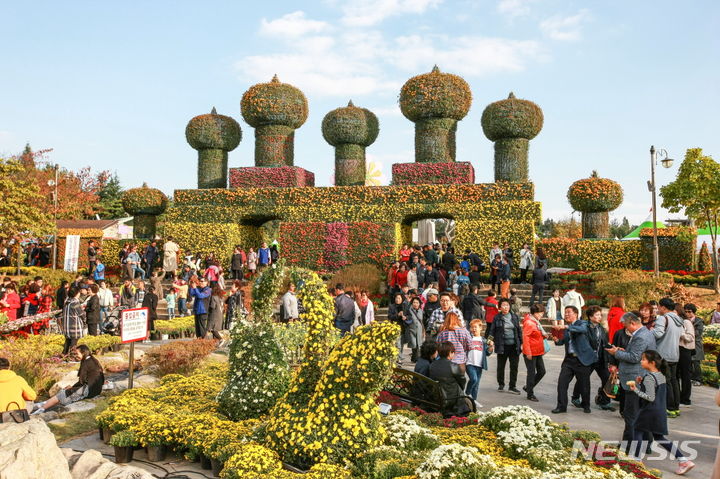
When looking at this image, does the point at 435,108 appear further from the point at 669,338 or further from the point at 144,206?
the point at 669,338

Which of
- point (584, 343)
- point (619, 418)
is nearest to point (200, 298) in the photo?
point (584, 343)

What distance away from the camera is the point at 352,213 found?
2252cm

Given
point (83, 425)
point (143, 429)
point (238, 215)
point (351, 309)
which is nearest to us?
point (143, 429)

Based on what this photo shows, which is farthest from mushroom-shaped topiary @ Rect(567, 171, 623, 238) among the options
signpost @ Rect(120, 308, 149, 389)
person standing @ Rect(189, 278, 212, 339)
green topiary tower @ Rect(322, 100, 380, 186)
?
signpost @ Rect(120, 308, 149, 389)

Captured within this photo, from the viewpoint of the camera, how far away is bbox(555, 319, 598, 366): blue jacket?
7832 millimetres

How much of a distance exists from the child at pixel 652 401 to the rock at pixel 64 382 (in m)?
9.12

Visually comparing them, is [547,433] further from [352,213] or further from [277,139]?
[277,139]

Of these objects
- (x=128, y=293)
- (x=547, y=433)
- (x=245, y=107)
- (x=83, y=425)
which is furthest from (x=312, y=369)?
(x=245, y=107)

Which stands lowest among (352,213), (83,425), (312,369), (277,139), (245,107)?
(83,425)

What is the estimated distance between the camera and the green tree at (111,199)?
49844 millimetres

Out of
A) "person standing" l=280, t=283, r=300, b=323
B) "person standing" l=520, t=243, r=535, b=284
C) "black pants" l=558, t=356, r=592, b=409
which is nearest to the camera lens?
"black pants" l=558, t=356, r=592, b=409

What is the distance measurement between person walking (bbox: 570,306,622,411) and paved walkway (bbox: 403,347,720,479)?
143 mm

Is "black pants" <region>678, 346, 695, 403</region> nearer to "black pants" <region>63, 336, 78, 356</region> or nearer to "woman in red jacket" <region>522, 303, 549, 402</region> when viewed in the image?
"woman in red jacket" <region>522, 303, 549, 402</region>

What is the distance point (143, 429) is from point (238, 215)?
59.8 feet
